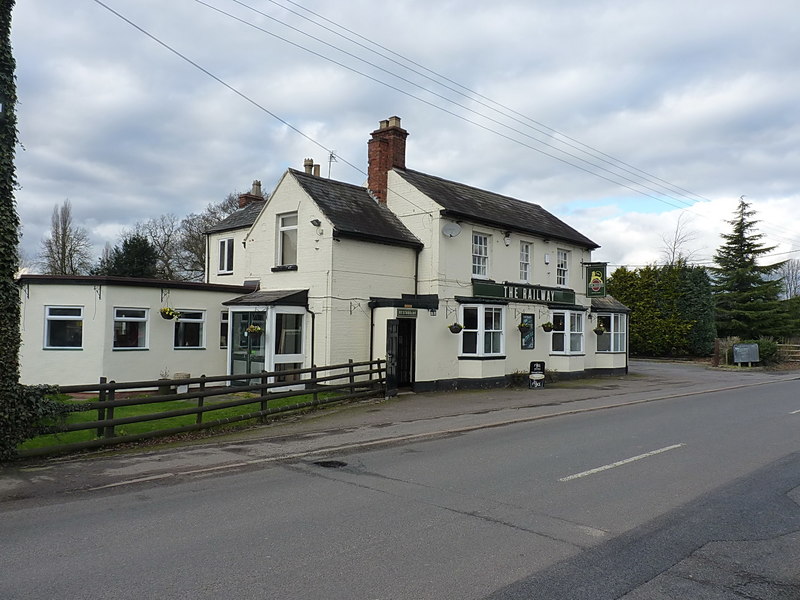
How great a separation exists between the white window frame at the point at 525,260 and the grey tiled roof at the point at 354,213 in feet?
17.0

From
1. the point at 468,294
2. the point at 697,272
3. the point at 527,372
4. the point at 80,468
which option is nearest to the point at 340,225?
the point at 468,294

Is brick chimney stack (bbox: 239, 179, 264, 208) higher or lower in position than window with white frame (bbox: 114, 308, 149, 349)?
higher

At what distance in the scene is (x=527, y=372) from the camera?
23734mm

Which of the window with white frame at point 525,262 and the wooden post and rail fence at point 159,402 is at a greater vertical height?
the window with white frame at point 525,262

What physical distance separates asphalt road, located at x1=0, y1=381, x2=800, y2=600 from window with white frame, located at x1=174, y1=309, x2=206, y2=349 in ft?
41.0

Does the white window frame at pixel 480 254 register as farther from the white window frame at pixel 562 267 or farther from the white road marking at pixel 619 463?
the white road marking at pixel 619 463

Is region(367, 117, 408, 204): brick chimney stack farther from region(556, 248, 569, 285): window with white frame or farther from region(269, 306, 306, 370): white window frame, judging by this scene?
region(556, 248, 569, 285): window with white frame

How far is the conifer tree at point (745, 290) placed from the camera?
4562 centimetres

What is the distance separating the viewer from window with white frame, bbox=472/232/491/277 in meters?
22.7

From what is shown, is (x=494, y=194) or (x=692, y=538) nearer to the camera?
(x=692, y=538)

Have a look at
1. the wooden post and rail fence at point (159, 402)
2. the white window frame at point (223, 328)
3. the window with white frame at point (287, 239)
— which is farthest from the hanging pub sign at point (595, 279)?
the white window frame at point (223, 328)

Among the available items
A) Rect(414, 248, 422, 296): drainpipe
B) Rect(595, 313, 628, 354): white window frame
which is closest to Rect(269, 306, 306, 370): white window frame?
Rect(414, 248, 422, 296): drainpipe

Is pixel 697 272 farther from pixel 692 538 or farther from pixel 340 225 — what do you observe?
Result: pixel 692 538

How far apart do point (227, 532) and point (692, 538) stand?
4554 millimetres
